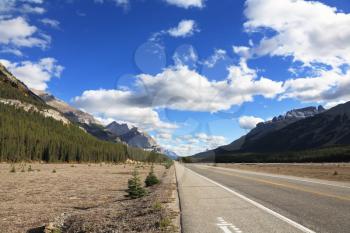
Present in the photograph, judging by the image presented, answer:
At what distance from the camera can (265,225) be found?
10258 millimetres

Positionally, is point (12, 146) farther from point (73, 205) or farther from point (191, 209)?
point (191, 209)

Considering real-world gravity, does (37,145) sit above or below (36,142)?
below

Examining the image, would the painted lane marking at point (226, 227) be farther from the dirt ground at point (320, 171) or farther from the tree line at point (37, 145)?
the tree line at point (37, 145)

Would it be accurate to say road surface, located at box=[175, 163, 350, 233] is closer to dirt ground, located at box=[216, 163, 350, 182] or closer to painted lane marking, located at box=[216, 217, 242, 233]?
painted lane marking, located at box=[216, 217, 242, 233]

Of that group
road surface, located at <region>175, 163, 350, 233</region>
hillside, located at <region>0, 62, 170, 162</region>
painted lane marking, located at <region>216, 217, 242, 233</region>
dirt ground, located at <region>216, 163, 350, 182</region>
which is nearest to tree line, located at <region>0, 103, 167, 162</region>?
hillside, located at <region>0, 62, 170, 162</region>

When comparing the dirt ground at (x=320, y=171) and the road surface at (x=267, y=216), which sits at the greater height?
the dirt ground at (x=320, y=171)

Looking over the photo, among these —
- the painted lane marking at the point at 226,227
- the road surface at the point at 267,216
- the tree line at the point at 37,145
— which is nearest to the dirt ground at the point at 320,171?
the road surface at the point at 267,216

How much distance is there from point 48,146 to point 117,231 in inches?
4985

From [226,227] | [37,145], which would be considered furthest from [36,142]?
[226,227]

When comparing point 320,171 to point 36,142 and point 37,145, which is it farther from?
point 36,142

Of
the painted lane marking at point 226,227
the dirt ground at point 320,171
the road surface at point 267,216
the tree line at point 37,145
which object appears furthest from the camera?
the tree line at point 37,145

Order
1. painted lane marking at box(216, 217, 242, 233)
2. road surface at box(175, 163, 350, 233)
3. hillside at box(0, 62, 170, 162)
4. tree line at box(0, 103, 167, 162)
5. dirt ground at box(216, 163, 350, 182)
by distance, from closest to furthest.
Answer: painted lane marking at box(216, 217, 242, 233), road surface at box(175, 163, 350, 233), dirt ground at box(216, 163, 350, 182), tree line at box(0, 103, 167, 162), hillside at box(0, 62, 170, 162)

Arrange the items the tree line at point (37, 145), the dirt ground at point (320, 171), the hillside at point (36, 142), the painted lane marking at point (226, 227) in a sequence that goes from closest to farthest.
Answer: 1. the painted lane marking at point (226, 227)
2. the dirt ground at point (320, 171)
3. the tree line at point (37, 145)
4. the hillside at point (36, 142)

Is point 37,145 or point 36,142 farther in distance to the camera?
point 36,142
